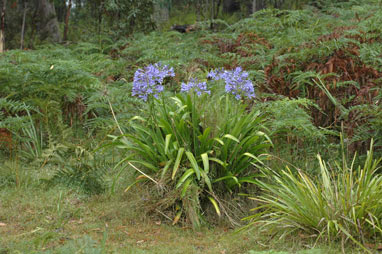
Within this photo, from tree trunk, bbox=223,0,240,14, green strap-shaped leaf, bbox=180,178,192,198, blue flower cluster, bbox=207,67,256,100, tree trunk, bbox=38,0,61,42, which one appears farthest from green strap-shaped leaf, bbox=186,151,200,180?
tree trunk, bbox=223,0,240,14

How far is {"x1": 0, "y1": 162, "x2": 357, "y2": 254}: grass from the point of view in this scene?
3346 mm

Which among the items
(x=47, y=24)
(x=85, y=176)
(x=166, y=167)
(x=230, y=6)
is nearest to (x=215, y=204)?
(x=166, y=167)

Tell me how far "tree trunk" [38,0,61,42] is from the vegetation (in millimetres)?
8132

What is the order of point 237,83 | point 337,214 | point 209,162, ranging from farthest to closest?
point 237,83
point 209,162
point 337,214

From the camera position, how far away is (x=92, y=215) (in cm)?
420

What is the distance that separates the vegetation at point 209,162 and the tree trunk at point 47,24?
8.13 metres

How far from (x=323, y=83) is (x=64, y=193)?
12.2 ft

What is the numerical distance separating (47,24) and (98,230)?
1308 centimetres

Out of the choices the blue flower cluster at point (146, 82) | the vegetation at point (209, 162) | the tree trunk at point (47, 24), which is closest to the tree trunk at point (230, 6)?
the tree trunk at point (47, 24)

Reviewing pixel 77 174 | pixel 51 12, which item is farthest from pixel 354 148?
pixel 51 12

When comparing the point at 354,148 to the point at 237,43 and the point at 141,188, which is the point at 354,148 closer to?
the point at 141,188

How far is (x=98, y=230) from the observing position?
12.6 ft

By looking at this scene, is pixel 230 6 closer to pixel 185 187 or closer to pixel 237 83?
pixel 237 83

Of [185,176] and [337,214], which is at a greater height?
[185,176]
